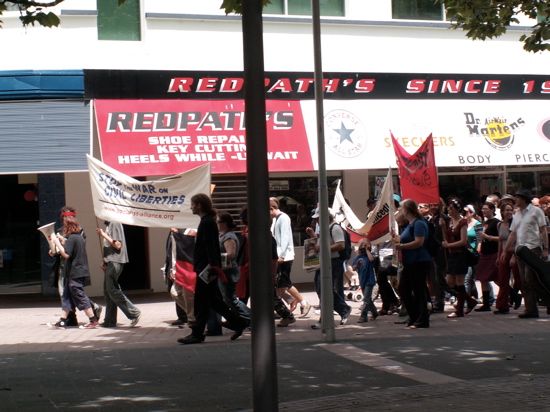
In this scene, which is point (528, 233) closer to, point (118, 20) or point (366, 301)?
point (366, 301)

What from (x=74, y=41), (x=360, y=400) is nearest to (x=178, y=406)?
(x=360, y=400)

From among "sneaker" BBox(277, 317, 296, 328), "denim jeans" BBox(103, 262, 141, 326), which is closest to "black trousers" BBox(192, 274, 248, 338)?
"sneaker" BBox(277, 317, 296, 328)

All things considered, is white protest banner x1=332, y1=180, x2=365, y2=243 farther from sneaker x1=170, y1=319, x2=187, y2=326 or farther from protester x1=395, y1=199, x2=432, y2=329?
sneaker x1=170, y1=319, x2=187, y2=326

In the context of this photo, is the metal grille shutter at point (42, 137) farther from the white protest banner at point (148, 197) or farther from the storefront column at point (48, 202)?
the white protest banner at point (148, 197)

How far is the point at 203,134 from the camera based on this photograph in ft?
52.8

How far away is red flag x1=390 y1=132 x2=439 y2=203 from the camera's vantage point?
476 inches

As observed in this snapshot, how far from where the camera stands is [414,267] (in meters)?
11.2

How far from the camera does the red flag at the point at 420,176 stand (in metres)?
12.1

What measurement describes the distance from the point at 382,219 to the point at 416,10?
27.0 feet

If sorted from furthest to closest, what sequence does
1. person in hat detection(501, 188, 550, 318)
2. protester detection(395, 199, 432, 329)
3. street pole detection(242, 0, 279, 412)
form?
person in hat detection(501, 188, 550, 318), protester detection(395, 199, 432, 329), street pole detection(242, 0, 279, 412)

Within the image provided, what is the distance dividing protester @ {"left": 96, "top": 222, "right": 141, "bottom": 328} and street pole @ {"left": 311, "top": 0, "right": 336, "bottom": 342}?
3292mm

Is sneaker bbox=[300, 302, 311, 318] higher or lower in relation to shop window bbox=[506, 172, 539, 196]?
lower

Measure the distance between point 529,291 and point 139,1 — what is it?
372 inches

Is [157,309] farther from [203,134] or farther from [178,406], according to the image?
[178,406]
